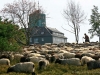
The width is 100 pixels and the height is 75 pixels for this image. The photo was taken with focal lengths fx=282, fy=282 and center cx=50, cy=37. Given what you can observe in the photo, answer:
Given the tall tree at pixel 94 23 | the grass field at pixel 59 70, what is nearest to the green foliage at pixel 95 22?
the tall tree at pixel 94 23

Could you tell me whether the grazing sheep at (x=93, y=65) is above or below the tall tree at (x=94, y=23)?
below

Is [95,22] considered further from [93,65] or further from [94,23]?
[93,65]

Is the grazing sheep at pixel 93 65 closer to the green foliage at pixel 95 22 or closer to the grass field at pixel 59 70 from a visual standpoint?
the grass field at pixel 59 70

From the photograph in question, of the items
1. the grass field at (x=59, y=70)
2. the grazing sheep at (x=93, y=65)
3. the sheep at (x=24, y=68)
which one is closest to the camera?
the grass field at (x=59, y=70)

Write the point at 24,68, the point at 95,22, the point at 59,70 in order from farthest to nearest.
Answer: the point at 95,22, the point at 59,70, the point at 24,68

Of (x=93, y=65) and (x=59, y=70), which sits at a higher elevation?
(x=93, y=65)

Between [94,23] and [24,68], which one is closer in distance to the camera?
[24,68]

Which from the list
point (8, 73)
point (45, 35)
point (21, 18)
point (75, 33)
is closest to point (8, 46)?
point (8, 73)

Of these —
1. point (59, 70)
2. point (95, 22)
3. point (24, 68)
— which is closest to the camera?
point (24, 68)

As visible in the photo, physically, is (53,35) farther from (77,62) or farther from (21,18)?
(77,62)

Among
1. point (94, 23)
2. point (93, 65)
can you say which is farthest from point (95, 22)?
point (93, 65)

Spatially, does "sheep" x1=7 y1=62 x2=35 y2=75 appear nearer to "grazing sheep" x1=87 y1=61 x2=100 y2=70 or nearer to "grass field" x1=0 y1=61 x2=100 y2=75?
"grass field" x1=0 y1=61 x2=100 y2=75

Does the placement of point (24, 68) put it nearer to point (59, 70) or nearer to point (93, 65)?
point (59, 70)

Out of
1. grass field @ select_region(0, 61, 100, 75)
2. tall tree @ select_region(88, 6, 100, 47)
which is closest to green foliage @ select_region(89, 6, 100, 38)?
tall tree @ select_region(88, 6, 100, 47)
